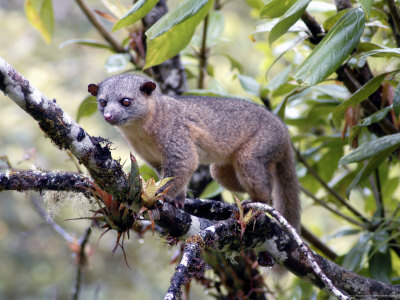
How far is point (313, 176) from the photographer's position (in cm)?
405

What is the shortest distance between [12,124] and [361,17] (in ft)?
19.5

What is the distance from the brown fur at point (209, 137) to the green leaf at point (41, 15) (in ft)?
3.10

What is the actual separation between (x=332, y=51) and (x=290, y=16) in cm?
27

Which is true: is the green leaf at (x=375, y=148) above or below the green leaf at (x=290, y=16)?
below

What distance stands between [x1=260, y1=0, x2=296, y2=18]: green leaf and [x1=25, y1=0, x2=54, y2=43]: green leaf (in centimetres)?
238

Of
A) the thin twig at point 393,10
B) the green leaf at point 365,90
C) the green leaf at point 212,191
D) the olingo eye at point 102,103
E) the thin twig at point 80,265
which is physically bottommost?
the thin twig at point 80,265

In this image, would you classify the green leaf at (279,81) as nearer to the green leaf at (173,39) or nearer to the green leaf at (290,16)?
the green leaf at (173,39)

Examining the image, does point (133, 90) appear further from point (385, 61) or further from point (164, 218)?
point (385, 61)

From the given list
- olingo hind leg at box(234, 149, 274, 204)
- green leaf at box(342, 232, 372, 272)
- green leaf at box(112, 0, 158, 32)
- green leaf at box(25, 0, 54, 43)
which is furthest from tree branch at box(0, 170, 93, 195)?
green leaf at box(25, 0, 54, 43)

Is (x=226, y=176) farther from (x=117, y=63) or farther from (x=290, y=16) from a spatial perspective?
(x=290, y=16)

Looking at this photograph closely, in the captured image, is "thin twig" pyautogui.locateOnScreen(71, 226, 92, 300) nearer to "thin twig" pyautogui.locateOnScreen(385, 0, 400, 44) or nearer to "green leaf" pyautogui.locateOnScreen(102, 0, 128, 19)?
"green leaf" pyautogui.locateOnScreen(102, 0, 128, 19)

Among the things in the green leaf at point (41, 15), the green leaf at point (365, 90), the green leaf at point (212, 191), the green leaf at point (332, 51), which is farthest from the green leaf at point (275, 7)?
the green leaf at point (41, 15)

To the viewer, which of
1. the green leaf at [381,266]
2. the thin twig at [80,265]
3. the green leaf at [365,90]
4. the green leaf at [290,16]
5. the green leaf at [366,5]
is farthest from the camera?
the thin twig at [80,265]

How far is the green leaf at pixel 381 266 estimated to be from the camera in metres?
3.22
